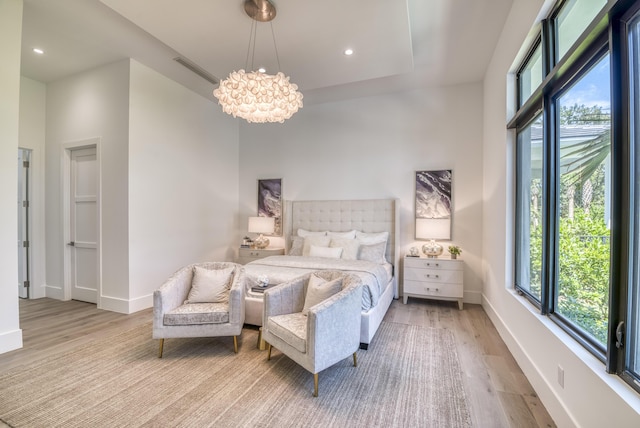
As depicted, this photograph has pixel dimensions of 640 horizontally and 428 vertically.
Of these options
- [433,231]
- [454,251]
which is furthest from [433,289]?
[433,231]

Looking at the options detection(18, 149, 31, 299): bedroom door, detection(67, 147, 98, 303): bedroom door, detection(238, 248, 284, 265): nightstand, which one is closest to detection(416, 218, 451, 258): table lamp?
detection(238, 248, 284, 265): nightstand

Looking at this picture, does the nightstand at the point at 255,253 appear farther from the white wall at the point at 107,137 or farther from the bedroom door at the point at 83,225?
the bedroom door at the point at 83,225

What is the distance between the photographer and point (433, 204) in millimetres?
4672

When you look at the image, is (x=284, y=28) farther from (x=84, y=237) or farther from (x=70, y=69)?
(x=84, y=237)

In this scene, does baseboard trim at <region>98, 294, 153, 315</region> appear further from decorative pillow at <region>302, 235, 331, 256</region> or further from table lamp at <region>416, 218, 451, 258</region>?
table lamp at <region>416, 218, 451, 258</region>

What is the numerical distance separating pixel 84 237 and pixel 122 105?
7.01ft

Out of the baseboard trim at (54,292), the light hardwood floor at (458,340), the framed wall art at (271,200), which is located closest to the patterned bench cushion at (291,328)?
the light hardwood floor at (458,340)

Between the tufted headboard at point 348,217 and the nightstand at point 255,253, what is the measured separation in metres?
0.27

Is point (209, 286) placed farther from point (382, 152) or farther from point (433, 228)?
point (382, 152)

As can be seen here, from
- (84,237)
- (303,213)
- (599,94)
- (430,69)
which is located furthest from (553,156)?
(84,237)

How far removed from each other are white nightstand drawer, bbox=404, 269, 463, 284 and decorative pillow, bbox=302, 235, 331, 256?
135 centimetres

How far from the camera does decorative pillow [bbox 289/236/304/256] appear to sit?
193 inches

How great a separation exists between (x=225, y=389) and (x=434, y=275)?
10.7ft

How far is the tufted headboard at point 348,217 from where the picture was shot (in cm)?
475
